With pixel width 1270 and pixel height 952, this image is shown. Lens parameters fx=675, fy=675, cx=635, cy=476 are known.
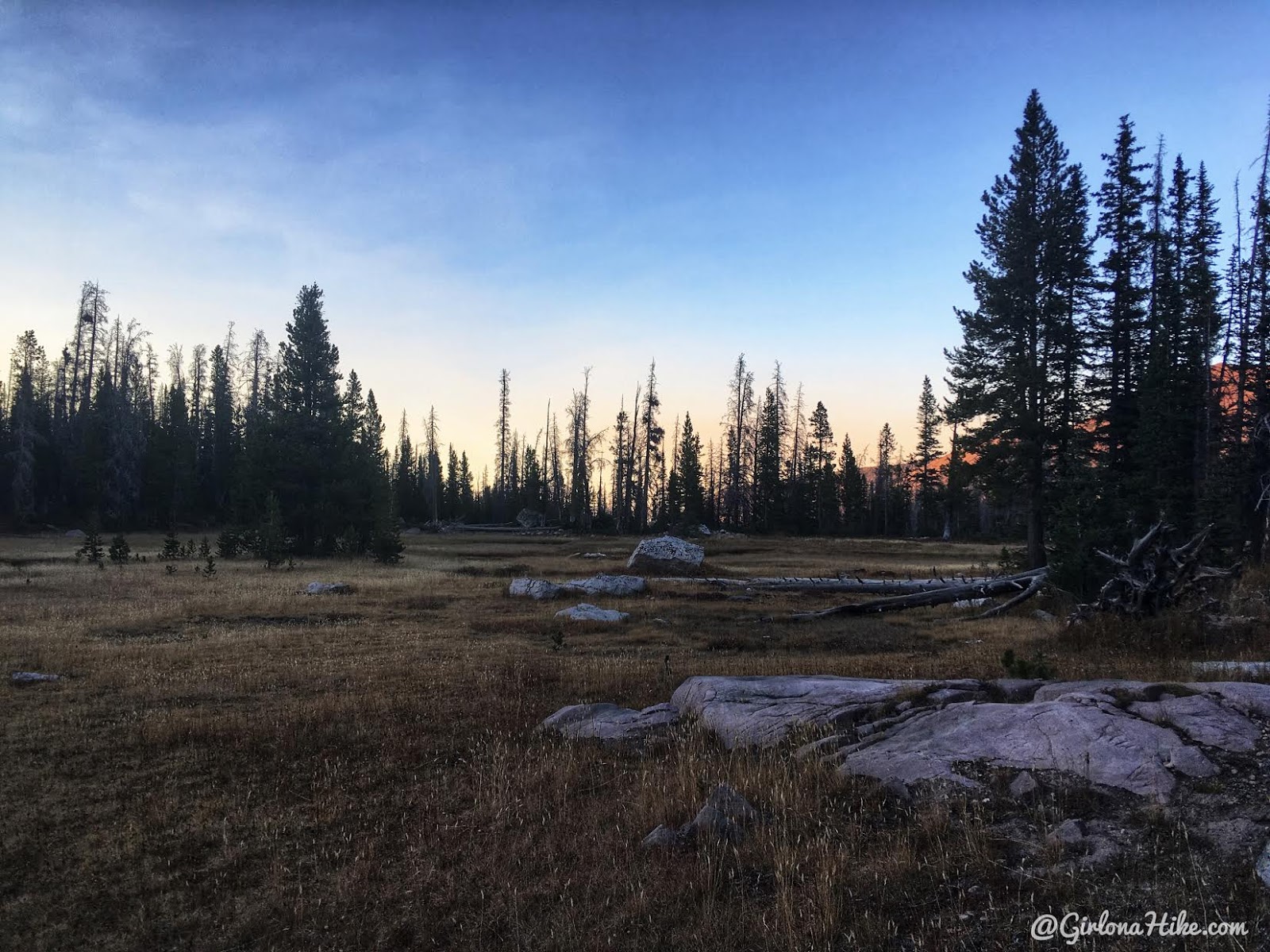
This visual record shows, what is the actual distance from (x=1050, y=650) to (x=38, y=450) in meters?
74.1

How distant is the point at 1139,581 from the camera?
12719 millimetres

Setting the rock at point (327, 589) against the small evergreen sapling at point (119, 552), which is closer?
the rock at point (327, 589)

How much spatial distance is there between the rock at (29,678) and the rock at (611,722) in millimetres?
7964

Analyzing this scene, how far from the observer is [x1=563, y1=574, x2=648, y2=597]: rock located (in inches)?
907

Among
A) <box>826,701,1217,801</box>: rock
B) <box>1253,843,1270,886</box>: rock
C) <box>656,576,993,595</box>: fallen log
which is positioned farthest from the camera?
<box>656,576,993,595</box>: fallen log

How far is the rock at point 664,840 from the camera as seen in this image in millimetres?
4781

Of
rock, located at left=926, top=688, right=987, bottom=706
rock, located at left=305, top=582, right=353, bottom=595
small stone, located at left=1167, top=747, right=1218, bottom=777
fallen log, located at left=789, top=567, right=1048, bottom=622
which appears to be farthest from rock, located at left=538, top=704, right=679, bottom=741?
rock, located at left=305, top=582, right=353, bottom=595

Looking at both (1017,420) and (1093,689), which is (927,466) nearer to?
(1017,420)

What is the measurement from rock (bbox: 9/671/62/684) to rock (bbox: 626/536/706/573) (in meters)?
22.8

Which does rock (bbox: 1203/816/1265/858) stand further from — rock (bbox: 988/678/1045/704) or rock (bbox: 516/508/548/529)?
rock (bbox: 516/508/548/529)

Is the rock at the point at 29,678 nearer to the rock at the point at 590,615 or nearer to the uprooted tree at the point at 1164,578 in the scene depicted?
the rock at the point at 590,615

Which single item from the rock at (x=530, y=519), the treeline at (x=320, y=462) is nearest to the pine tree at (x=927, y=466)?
the treeline at (x=320, y=462)

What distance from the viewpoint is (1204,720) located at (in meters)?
5.33

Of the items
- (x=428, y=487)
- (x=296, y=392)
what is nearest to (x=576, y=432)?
(x=428, y=487)
